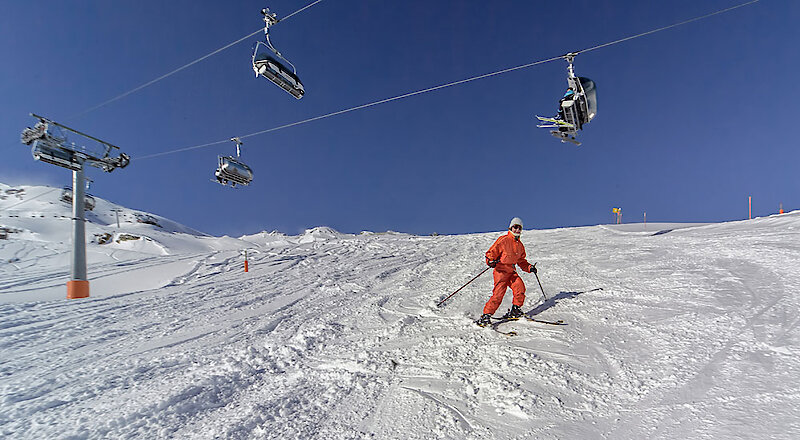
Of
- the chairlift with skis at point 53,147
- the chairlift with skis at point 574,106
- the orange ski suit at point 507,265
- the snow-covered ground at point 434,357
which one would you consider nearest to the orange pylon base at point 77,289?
the snow-covered ground at point 434,357

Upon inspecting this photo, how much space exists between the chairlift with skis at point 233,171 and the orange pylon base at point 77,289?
17.1 feet

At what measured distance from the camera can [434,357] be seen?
483 cm

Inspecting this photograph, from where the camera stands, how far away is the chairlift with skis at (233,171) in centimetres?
1255

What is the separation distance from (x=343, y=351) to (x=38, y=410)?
3.56 meters

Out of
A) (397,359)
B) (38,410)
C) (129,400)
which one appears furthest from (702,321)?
(38,410)

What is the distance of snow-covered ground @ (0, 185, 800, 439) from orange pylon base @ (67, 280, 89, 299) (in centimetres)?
50

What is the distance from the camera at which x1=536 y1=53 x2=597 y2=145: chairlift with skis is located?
7.43 meters

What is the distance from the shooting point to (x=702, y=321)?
16.1 feet

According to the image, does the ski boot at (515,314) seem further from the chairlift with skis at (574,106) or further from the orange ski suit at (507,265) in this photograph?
the chairlift with skis at (574,106)

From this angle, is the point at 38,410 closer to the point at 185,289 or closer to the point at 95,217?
the point at 185,289

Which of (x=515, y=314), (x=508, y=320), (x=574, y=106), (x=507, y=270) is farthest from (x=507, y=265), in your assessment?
(x=574, y=106)

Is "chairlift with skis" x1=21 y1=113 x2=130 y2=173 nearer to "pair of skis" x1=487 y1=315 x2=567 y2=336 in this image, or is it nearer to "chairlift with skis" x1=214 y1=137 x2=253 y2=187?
"chairlift with skis" x1=214 y1=137 x2=253 y2=187

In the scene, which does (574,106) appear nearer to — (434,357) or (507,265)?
(507,265)

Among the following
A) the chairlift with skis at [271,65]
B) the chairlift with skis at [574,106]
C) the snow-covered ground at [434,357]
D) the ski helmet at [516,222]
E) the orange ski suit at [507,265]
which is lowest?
the snow-covered ground at [434,357]
